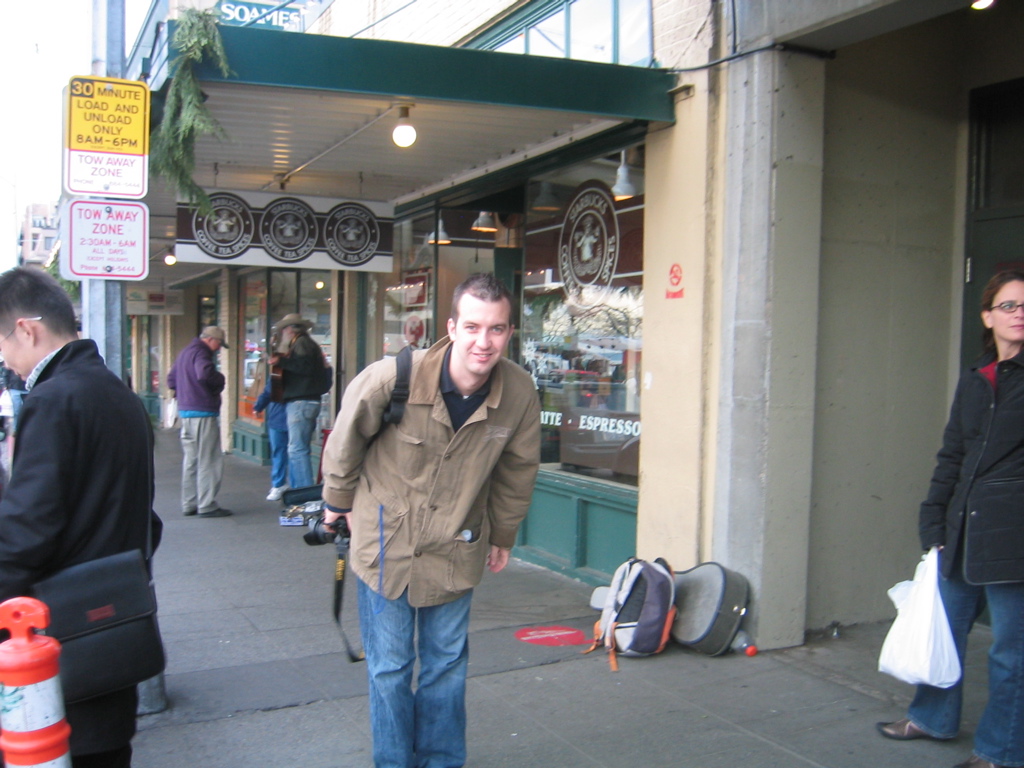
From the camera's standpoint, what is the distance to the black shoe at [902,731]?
394 cm

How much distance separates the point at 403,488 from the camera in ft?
10.5

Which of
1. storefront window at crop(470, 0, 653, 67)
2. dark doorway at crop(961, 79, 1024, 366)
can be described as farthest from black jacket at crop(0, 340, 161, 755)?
dark doorway at crop(961, 79, 1024, 366)

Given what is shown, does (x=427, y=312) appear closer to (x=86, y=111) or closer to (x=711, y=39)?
(x=711, y=39)

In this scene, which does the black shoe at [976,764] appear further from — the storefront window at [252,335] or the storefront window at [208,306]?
the storefront window at [208,306]

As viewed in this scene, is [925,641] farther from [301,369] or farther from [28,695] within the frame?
[301,369]

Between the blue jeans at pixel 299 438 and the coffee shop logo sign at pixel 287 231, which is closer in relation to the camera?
the coffee shop logo sign at pixel 287 231

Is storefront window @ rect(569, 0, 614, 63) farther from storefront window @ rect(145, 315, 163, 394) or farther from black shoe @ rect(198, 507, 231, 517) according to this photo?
storefront window @ rect(145, 315, 163, 394)

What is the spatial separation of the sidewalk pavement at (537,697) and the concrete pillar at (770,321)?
1.86 ft

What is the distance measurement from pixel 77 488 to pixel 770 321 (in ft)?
11.5

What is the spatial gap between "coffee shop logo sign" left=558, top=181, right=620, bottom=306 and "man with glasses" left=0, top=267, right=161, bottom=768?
399 centimetres

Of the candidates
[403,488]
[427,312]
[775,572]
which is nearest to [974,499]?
[775,572]

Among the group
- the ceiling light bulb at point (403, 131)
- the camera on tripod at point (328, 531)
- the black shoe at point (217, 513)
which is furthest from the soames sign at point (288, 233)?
the camera on tripod at point (328, 531)

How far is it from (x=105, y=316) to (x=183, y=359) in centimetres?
462

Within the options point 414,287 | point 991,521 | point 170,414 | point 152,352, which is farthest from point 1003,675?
point 152,352
